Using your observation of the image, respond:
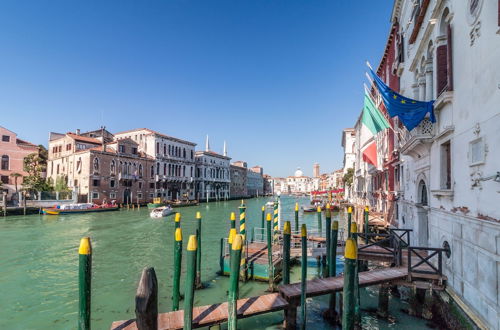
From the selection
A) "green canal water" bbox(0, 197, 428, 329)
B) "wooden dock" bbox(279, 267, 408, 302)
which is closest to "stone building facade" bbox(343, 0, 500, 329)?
"wooden dock" bbox(279, 267, 408, 302)

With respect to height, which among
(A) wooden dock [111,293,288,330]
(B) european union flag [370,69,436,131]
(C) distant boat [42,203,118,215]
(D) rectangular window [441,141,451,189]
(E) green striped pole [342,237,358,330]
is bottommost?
(C) distant boat [42,203,118,215]

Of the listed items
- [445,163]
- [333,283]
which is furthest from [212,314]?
[445,163]

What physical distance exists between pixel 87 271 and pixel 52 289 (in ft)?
22.1

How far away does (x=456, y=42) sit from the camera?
641 centimetres

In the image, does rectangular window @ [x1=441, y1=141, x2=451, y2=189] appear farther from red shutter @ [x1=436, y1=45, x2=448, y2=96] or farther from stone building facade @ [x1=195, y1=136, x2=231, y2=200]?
stone building facade @ [x1=195, y1=136, x2=231, y2=200]

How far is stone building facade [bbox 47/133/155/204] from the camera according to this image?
112 ft

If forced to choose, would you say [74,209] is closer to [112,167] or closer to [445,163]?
[112,167]

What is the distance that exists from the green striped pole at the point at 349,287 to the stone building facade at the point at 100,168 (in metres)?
35.2

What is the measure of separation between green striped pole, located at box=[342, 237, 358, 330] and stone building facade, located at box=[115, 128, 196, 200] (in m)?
40.4

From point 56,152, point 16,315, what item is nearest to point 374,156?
point 16,315

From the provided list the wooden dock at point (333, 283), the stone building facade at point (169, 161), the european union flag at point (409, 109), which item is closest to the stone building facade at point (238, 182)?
the stone building facade at point (169, 161)

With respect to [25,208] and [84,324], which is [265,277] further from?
[25,208]

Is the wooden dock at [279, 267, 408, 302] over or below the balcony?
below

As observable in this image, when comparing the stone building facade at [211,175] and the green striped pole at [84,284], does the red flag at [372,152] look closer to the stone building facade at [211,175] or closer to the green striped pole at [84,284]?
the green striped pole at [84,284]
